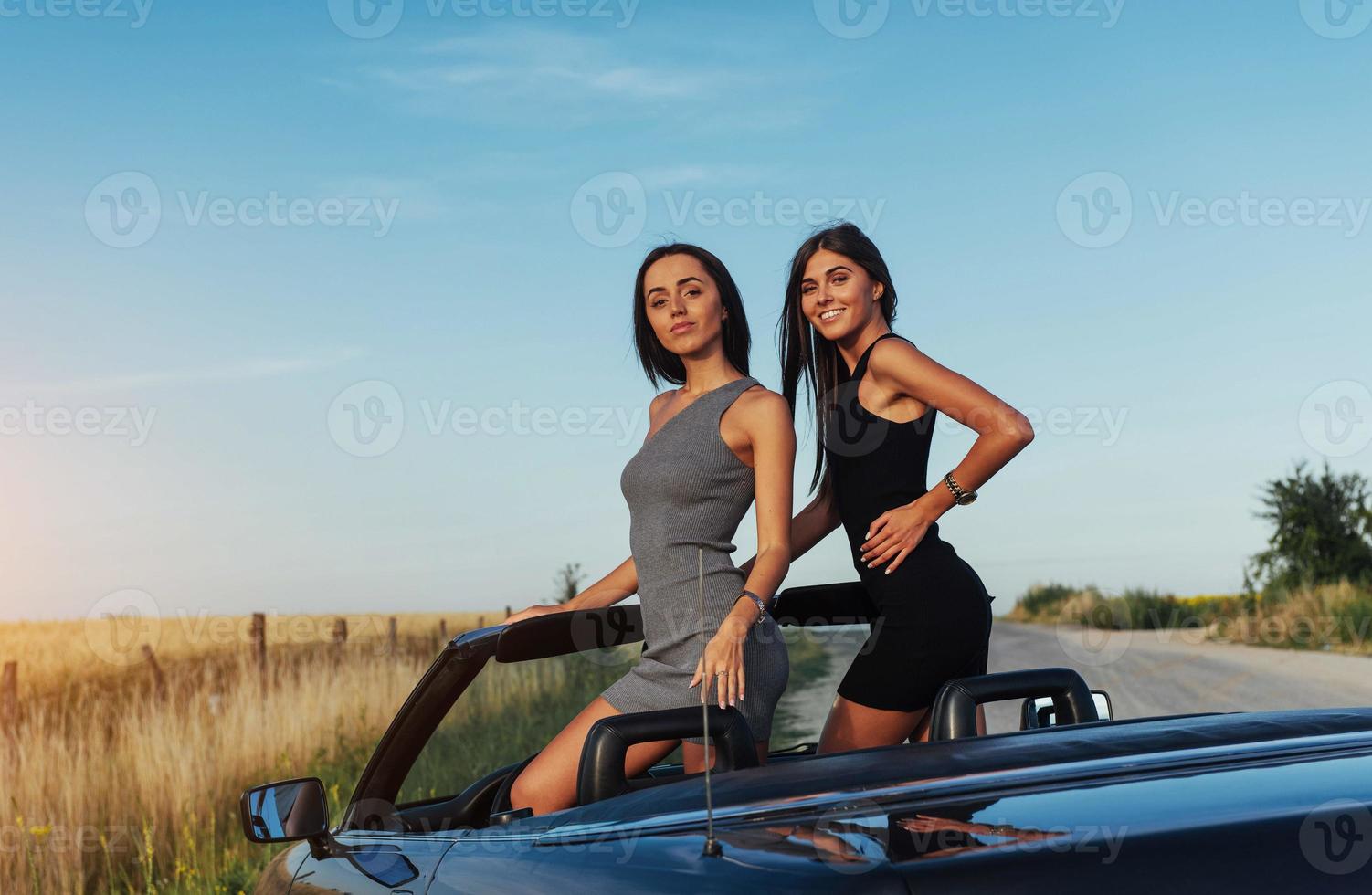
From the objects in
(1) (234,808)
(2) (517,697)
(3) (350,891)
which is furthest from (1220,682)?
(3) (350,891)

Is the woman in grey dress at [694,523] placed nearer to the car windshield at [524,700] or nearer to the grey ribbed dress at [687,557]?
the grey ribbed dress at [687,557]

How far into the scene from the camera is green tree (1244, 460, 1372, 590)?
32.5 metres

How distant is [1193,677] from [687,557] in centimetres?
1661

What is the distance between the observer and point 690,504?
339cm

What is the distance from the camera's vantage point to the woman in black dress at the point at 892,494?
3322 mm

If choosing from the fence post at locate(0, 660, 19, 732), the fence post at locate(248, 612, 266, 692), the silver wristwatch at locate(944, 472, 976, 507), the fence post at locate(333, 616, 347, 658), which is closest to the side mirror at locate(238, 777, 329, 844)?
the silver wristwatch at locate(944, 472, 976, 507)

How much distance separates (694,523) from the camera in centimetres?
336

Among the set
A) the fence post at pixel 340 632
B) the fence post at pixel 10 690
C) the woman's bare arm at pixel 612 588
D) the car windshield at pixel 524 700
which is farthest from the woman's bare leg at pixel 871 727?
the fence post at pixel 340 632

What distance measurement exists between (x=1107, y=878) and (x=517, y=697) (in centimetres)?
393

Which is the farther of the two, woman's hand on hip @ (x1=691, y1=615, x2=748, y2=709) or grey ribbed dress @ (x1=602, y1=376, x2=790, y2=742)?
grey ribbed dress @ (x1=602, y1=376, x2=790, y2=742)

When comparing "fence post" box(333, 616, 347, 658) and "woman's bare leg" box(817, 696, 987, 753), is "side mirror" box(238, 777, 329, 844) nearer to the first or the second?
"woman's bare leg" box(817, 696, 987, 753)

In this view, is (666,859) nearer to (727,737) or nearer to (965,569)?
(727,737)

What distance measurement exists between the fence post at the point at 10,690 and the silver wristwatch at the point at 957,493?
9.59 meters

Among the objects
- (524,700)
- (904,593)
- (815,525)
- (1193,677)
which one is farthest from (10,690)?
(1193,677)
